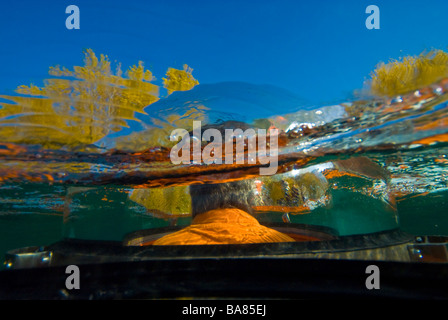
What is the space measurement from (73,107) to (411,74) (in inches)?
229

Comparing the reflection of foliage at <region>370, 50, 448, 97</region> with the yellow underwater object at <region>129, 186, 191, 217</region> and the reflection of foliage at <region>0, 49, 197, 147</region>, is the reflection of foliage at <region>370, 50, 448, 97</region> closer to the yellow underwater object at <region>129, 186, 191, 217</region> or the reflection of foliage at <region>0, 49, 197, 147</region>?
the reflection of foliage at <region>0, 49, 197, 147</region>

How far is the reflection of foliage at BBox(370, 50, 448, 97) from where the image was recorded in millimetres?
4312

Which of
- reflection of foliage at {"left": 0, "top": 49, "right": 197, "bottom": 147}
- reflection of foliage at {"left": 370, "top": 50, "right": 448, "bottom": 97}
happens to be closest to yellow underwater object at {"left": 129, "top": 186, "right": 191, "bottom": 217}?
reflection of foliage at {"left": 0, "top": 49, "right": 197, "bottom": 147}

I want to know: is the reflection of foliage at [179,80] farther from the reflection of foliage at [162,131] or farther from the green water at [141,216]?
the green water at [141,216]

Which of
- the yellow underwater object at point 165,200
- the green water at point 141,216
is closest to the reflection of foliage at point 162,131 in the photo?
the green water at point 141,216

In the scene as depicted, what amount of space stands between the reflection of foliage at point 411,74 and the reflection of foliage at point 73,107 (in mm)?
4167

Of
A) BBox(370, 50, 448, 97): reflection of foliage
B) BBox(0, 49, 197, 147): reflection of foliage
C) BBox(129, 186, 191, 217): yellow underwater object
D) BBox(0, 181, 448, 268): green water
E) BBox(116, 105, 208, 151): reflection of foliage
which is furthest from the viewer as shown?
BBox(129, 186, 191, 217): yellow underwater object

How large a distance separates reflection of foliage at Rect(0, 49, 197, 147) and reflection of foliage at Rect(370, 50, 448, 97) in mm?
4167

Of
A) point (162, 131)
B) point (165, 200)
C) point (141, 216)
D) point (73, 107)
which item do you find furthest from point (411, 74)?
point (141, 216)

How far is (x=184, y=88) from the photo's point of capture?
6227mm

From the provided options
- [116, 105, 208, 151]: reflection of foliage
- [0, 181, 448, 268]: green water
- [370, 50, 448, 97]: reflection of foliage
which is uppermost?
[370, 50, 448, 97]: reflection of foliage

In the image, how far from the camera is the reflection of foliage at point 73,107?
4.90m

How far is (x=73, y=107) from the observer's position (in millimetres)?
5012
